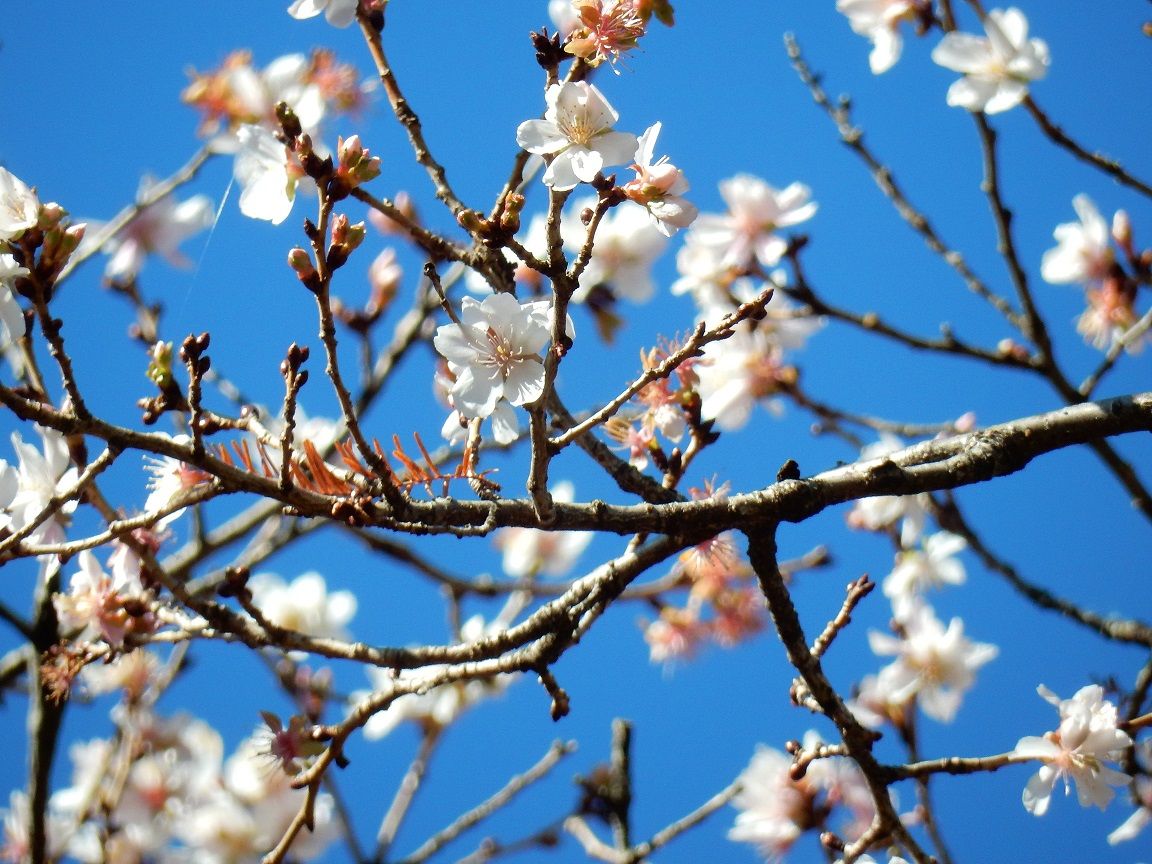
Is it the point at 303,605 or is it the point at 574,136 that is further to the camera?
the point at 303,605

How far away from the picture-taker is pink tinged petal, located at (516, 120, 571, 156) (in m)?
1.23

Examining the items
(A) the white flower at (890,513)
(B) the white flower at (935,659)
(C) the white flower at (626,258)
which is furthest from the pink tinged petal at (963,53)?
(B) the white flower at (935,659)

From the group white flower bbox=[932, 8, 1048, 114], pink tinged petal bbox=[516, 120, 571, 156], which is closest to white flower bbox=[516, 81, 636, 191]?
pink tinged petal bbox=[516, 120, 571, 156]

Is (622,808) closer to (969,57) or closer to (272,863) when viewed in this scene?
(272,863)

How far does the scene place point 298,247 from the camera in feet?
3.87

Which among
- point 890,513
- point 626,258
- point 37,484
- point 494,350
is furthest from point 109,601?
point 890,513

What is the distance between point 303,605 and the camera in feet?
11.8

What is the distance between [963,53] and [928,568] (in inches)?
59.6

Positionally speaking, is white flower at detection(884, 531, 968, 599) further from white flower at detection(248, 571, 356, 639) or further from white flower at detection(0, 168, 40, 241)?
white flower at detection(0, 168, 40, 241)

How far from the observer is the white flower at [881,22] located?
2.62 metres

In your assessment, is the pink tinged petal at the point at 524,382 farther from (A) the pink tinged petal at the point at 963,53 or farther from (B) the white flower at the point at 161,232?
(B) the white flower at the point at 161,232

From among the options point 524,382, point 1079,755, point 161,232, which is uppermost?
point 161,232

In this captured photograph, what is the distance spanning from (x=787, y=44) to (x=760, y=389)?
93 centimetres

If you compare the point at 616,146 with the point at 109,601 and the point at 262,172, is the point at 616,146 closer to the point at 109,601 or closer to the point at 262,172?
the point at 262,172
